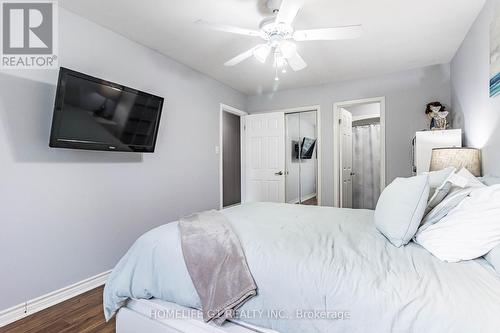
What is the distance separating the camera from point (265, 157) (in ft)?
14.4

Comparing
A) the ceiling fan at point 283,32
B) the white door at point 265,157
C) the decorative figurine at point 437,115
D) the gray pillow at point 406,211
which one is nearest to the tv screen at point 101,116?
the ceiling fan at point 283,32

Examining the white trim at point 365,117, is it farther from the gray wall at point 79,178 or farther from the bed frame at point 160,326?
the bed frame at point 160,326

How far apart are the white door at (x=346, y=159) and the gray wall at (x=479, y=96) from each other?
1.50 meters

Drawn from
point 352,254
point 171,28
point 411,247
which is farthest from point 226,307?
point 171,28

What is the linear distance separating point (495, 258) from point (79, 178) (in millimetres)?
2742

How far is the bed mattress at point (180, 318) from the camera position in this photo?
3.83 feet

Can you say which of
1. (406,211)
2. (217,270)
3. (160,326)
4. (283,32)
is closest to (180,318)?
(160,326)

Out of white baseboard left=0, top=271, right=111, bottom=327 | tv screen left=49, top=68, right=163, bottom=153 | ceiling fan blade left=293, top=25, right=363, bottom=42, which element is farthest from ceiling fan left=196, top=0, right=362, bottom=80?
white baseboard left=0, top=271, right=111, bottom=327

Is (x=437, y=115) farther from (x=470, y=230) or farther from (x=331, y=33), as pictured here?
(x=470, y=230)

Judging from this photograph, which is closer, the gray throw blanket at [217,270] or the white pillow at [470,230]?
the white pillow at [470,230]

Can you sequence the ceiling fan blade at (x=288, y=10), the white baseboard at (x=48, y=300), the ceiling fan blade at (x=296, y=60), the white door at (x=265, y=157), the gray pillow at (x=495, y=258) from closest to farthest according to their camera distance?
the gray pillow at (x=495, y=258), the ceiling fan blade at (x=288, y=10), the white baseboard at (x=48, y=300), the ceiling fan blade at (x=296, y=60), the white door at (x=265, y=157)

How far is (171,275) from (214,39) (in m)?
2.26

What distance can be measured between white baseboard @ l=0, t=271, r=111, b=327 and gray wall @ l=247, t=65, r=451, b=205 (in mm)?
3170

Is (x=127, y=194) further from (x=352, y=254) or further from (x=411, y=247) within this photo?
(x=411, y=247)
